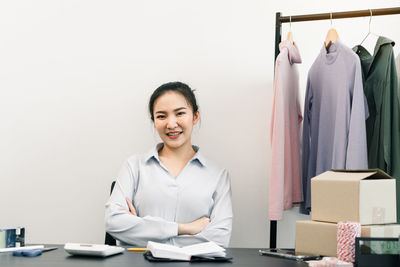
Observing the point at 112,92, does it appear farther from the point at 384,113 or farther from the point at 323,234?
the point at 323,234

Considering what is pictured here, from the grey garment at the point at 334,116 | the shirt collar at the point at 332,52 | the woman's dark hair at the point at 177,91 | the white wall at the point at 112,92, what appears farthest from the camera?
the white wall at the point at 112,92

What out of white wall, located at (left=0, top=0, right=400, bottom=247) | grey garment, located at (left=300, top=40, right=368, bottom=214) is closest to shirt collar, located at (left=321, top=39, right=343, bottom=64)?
grey garment, located at (left=300, top=40, right=368, bottom=214)

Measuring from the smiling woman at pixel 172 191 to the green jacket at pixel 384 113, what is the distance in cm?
73

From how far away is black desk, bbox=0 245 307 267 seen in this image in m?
1.46

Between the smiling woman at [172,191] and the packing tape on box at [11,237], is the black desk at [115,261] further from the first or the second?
the smiling woman at [172,191]

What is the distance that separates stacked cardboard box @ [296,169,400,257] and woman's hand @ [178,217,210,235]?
605mm

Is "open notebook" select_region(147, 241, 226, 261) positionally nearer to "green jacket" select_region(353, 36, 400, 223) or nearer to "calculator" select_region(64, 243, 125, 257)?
"calculator" select_region(64, 243, 125, 257)

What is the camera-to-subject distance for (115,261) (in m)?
1.51

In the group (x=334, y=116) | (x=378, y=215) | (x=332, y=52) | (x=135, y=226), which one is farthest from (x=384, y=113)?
(x=135, y=226)

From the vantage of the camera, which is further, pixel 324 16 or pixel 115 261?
pixel 324 16

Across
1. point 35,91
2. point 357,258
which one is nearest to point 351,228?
point 357,258

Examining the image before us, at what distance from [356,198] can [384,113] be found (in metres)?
0.86

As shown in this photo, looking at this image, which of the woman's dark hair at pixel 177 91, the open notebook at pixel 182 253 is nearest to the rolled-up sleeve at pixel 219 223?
the woman's dark hair at pixel 177 91

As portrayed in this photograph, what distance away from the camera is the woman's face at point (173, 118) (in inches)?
95.3
